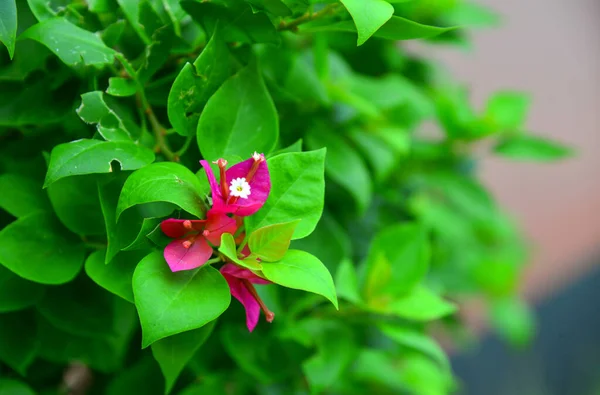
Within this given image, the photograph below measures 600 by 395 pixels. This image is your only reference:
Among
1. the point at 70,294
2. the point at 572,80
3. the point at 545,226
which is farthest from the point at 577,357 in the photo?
the point at 70,294

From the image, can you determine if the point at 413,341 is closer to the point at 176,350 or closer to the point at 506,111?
the point at 176,350

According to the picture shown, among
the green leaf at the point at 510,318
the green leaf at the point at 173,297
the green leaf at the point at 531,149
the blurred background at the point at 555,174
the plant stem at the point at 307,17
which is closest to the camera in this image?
the green leaf at the point at 173,297

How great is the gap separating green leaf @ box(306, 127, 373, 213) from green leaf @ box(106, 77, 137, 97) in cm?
19

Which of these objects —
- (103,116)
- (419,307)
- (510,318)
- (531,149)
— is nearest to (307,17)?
(103,116)

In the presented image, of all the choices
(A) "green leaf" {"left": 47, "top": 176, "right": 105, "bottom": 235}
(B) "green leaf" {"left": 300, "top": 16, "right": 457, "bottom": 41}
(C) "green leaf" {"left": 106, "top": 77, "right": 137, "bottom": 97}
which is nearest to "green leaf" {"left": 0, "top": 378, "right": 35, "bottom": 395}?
(A) "green leaf" {"left": 47, "top": 176, "right": 105, "bottom": 235}

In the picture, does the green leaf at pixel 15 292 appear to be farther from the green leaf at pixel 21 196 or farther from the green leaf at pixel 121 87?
the green leaf at pixel 121 87

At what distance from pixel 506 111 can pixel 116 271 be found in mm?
570

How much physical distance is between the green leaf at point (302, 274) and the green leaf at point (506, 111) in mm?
480

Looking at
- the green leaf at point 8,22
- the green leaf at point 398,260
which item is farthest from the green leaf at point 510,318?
the green leaf at point 8,22

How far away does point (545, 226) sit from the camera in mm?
2201

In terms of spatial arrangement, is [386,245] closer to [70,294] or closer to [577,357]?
[70,294]

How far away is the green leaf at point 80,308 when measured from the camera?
18.5 inches

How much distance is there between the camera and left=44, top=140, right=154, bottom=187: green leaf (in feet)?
1.19

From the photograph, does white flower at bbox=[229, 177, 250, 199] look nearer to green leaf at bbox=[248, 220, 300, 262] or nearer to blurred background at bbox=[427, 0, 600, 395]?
green leaf at bbox=[248, 220, 300, 262]
